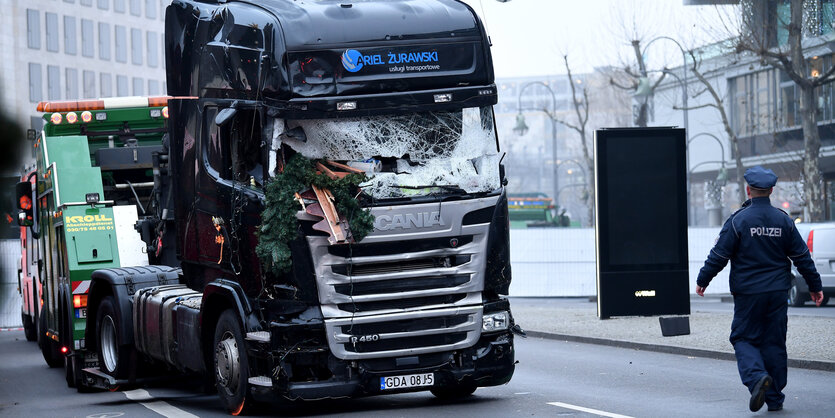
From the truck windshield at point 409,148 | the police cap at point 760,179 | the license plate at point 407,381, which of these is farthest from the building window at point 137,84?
the police cap at point 760,179

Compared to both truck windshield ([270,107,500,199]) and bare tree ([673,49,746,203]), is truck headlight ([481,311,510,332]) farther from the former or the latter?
bare tree ([673,49,746,203])

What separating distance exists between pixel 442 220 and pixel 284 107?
58.8 inches

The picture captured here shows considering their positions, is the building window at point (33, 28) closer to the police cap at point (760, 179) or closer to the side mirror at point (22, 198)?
the side mirror at point (22, 198)

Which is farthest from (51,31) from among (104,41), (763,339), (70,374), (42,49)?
(70,374)

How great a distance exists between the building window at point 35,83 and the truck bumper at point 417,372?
724 cm

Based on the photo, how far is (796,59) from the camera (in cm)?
3128

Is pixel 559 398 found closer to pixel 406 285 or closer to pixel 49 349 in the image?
pixel 406 285

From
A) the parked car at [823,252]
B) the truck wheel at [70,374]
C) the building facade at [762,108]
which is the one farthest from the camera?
the building facade at [762,108]

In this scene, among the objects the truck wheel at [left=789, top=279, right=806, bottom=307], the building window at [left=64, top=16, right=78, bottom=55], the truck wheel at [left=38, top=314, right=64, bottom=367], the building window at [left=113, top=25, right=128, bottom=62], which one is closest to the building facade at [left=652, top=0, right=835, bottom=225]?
the truck wheel at [left=789, top=279, right=806, bottom=307]

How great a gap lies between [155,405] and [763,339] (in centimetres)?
557

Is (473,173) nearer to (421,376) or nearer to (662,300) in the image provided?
(421,376)

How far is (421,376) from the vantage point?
9.06 metres

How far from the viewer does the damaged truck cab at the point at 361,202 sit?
8.69 meters

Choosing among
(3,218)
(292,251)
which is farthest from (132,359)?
(3,218)
